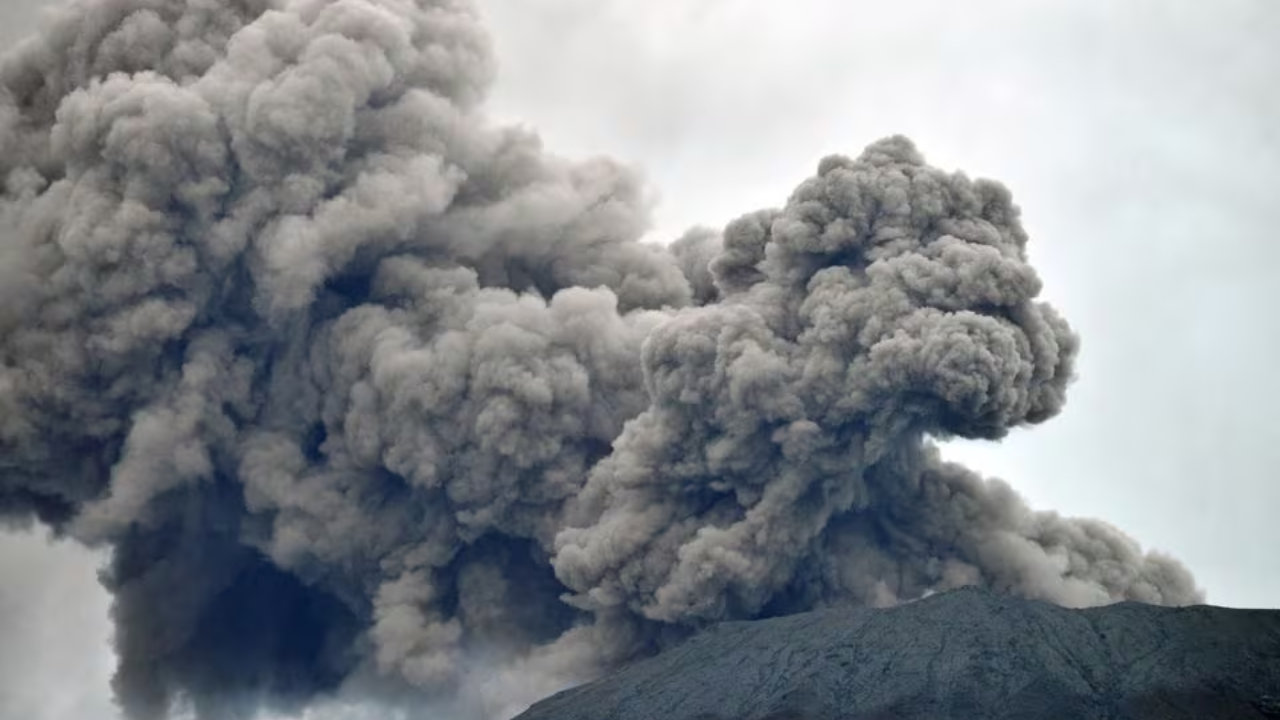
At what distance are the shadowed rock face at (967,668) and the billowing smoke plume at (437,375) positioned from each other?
419 cm

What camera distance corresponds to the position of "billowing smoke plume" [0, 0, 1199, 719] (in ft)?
148

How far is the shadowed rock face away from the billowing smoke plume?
419 centimetres

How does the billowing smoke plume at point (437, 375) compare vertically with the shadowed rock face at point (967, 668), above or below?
above

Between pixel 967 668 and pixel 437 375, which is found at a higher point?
pixel 437 375

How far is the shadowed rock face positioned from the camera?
36.3 meters

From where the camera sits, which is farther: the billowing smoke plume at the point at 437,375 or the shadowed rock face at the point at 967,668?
the billowing smoke plume at the point at 437,375

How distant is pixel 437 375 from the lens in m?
47.6

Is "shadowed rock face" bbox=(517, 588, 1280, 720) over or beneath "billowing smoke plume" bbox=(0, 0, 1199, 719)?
beneath

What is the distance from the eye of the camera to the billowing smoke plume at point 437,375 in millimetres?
44969

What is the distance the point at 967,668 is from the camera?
37812mm

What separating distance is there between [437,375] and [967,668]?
15793 millimetres

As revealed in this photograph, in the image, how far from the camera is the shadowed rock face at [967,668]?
3634cm

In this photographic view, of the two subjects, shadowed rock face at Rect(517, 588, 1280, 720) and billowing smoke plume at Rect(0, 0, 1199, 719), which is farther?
billowing smoke plume at Rect(0, 0, 1199, 719)

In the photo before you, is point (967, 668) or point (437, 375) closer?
point (967, 668)
